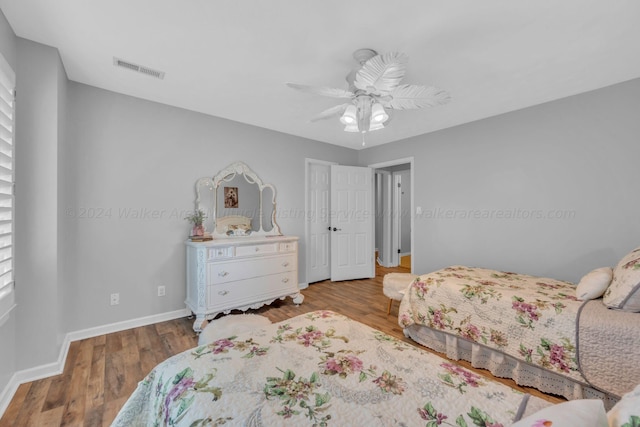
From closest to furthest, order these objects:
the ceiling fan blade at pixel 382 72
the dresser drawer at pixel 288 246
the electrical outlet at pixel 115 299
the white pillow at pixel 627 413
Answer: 1. the white pillow at pixel 627 413
2. the ceiling fan blade at pixel 382 72
3. the electrical outlet at pixel 115 299
4. the dresser drawer at pixel 288 246

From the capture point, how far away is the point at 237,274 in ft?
9.76

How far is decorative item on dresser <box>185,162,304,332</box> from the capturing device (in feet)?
9.14

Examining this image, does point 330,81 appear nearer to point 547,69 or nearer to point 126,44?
point 126,44

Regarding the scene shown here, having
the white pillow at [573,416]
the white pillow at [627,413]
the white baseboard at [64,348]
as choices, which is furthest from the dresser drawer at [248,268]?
the white pillow at [627,413]

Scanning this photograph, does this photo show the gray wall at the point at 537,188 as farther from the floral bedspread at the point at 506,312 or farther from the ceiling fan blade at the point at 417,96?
the ceiling fan blade at the point at 417,96

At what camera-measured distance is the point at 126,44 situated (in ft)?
6.28

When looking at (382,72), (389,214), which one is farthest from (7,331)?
(389,214)

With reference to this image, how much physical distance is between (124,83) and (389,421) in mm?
3196

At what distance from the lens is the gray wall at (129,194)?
Answer: 2514mm

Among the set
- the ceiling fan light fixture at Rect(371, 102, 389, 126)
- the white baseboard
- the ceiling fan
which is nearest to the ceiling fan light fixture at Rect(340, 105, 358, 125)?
the ceiling fan

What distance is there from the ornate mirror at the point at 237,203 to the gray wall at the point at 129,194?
0.12m

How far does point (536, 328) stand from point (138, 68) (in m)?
3.66

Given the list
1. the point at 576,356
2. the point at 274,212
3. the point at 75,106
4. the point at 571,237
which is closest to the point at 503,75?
the point at 571,237

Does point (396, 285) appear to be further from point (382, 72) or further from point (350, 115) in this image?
point (382, 72)
